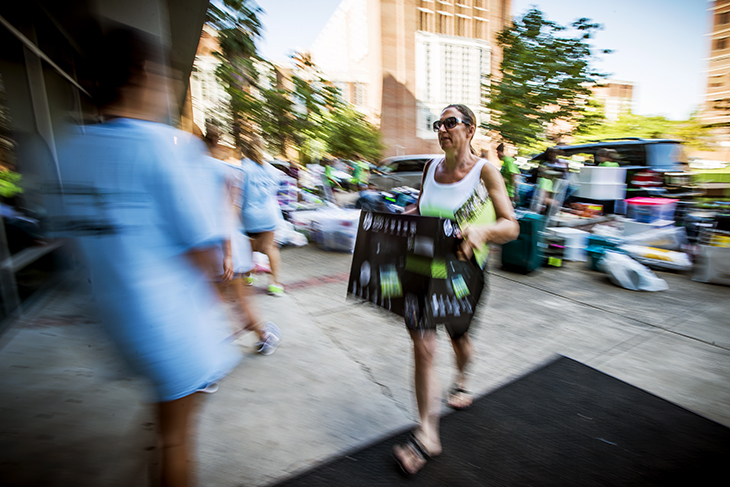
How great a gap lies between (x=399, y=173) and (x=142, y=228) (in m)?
13.1

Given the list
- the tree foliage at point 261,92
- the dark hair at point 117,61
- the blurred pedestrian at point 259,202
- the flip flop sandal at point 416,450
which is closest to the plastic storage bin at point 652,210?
the tree foliage at point 261,92

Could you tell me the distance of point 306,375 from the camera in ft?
9.98

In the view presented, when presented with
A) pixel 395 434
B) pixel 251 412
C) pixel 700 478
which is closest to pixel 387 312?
pixel 395 434

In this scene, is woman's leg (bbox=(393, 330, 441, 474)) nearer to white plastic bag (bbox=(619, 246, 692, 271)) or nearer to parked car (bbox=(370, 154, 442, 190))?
white plastic bag (bbox=(619, 246, 692, 271))

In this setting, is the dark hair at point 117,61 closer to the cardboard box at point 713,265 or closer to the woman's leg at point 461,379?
the woman's leg at point 461,379

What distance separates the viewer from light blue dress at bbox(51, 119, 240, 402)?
1192 millimetres

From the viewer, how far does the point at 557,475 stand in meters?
2.07

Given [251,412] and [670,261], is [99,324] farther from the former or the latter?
[670,261]

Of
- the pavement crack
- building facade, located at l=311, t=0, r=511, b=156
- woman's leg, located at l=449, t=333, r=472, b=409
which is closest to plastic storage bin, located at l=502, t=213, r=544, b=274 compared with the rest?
the pavement crack

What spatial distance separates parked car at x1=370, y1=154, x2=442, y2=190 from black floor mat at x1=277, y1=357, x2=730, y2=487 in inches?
418

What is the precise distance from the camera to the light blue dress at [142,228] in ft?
3.91

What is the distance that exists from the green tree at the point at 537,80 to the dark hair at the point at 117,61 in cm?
1293

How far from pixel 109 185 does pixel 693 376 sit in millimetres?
3932

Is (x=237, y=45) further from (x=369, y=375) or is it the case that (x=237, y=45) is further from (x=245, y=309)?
(x=369, y=375)
